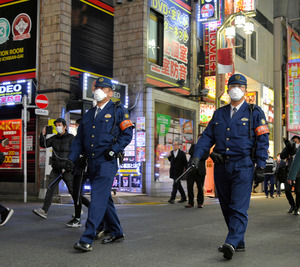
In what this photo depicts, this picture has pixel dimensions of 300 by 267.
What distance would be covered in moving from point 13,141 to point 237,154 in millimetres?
11805

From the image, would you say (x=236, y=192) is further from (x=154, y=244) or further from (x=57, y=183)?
(x=57, y=183)

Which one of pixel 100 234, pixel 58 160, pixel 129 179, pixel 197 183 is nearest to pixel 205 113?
pixel 129 179

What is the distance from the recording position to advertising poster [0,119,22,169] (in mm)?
15711

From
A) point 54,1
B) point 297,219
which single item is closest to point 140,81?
point 54,1

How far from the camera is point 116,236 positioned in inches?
237

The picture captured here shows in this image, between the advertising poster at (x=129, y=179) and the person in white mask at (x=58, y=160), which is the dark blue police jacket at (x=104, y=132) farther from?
the advertising poster at (x=129, y=179)

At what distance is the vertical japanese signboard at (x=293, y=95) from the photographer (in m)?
30.3

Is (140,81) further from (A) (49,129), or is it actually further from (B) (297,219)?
(B) (297,219)

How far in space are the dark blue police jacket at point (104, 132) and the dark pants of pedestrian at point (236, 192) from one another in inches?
48.0

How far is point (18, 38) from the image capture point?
53.2 ft

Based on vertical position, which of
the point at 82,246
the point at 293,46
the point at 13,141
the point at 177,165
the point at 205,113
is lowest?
the point at 82,246

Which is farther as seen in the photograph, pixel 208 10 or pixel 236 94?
pixel 208 10

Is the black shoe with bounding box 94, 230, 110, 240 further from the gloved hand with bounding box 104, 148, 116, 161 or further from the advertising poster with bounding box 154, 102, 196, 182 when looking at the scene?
the advertising poster with bounding box 154, 102, 196, 182

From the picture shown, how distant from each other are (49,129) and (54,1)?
711 centimetres
